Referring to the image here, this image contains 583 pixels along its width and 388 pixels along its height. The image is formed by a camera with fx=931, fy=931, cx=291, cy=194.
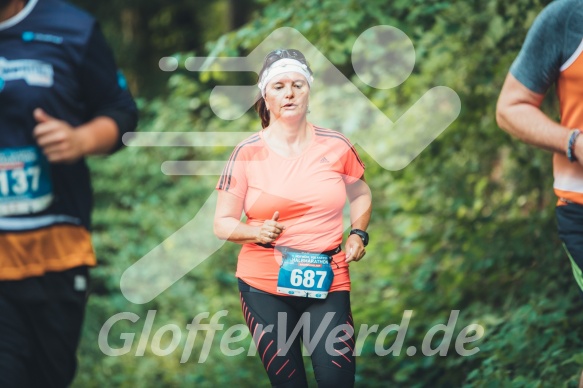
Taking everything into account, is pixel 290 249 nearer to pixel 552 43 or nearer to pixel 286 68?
pixel 286 68

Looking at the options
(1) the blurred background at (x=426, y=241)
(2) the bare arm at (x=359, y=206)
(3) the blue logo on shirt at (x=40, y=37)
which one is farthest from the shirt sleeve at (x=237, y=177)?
(1) the blurred background at (x=426, y=241)

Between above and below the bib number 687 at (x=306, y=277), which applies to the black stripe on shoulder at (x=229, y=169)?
above

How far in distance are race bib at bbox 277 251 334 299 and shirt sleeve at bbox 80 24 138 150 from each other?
91cm

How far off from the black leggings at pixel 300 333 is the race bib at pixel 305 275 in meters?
0.09

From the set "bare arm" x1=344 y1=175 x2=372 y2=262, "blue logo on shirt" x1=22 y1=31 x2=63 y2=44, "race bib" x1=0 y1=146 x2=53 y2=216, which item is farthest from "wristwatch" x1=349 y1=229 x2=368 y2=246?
"blue logo on shirt" x1=22 y1=31 x2=63 y2=44

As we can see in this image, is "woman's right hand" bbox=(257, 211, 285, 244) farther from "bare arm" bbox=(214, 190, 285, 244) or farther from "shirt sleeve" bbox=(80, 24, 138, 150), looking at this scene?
"shirt sleeve" bbox=(80, 24, 138, 150)

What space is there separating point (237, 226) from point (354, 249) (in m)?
0.47

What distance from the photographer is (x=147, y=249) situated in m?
11.1

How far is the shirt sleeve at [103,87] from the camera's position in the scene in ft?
12.7

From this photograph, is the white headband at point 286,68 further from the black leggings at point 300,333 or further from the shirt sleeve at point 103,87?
the black leggings at point 300,333

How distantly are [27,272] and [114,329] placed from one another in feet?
21.4

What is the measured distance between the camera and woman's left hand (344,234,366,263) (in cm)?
369

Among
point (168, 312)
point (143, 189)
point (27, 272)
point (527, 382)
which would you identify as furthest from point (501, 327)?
point (143, 189)

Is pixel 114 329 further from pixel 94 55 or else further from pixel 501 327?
pixel 94 55
